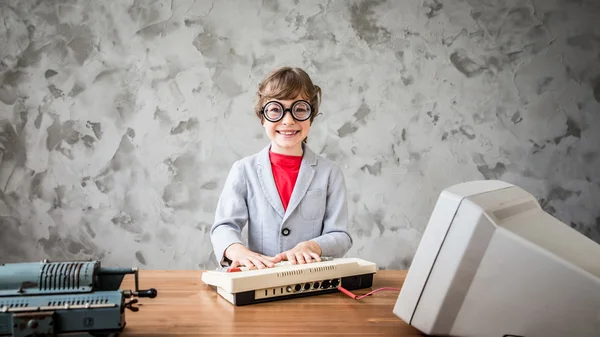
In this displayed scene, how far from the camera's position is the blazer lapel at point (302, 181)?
201cm

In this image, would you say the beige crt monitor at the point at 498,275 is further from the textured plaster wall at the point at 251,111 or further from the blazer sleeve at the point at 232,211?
the textured plaster wall at the point at 251,111

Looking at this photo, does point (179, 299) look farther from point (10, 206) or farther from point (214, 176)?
point (10, 206)

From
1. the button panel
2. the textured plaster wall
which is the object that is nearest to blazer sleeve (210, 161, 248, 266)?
the button panel

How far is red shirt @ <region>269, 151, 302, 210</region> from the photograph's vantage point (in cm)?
208

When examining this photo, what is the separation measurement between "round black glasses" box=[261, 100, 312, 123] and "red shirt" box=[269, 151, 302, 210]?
0.70 feet

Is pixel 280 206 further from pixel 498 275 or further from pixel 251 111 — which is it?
pixel 251 111

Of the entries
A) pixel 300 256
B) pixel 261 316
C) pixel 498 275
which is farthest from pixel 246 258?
pixel 498 275

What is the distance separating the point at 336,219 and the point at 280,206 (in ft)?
0.68

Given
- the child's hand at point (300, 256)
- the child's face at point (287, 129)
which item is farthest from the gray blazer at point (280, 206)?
the child's hand at point (300, 256)

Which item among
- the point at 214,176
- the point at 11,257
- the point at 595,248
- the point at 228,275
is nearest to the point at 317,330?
the point at 228,275

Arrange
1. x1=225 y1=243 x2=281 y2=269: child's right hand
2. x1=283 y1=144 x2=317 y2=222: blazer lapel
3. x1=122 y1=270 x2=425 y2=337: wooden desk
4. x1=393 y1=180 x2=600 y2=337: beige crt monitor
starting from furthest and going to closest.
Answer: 1. x1=283 y1=144 x2=317 y2=222: blazer lapel
2. x1=225 y1=243 x2=281 y2=269: child's right hand
3. x1=122 y1=270 x2=425 y2=337: wooden desk
4. x1=393 y1=180 x2=600 y2=337: beige crt monitor

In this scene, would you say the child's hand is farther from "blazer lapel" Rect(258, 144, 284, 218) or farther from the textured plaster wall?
the textured plaster wall

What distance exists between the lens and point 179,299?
4.91ft

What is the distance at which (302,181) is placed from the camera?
Answer: 203 centimetres
